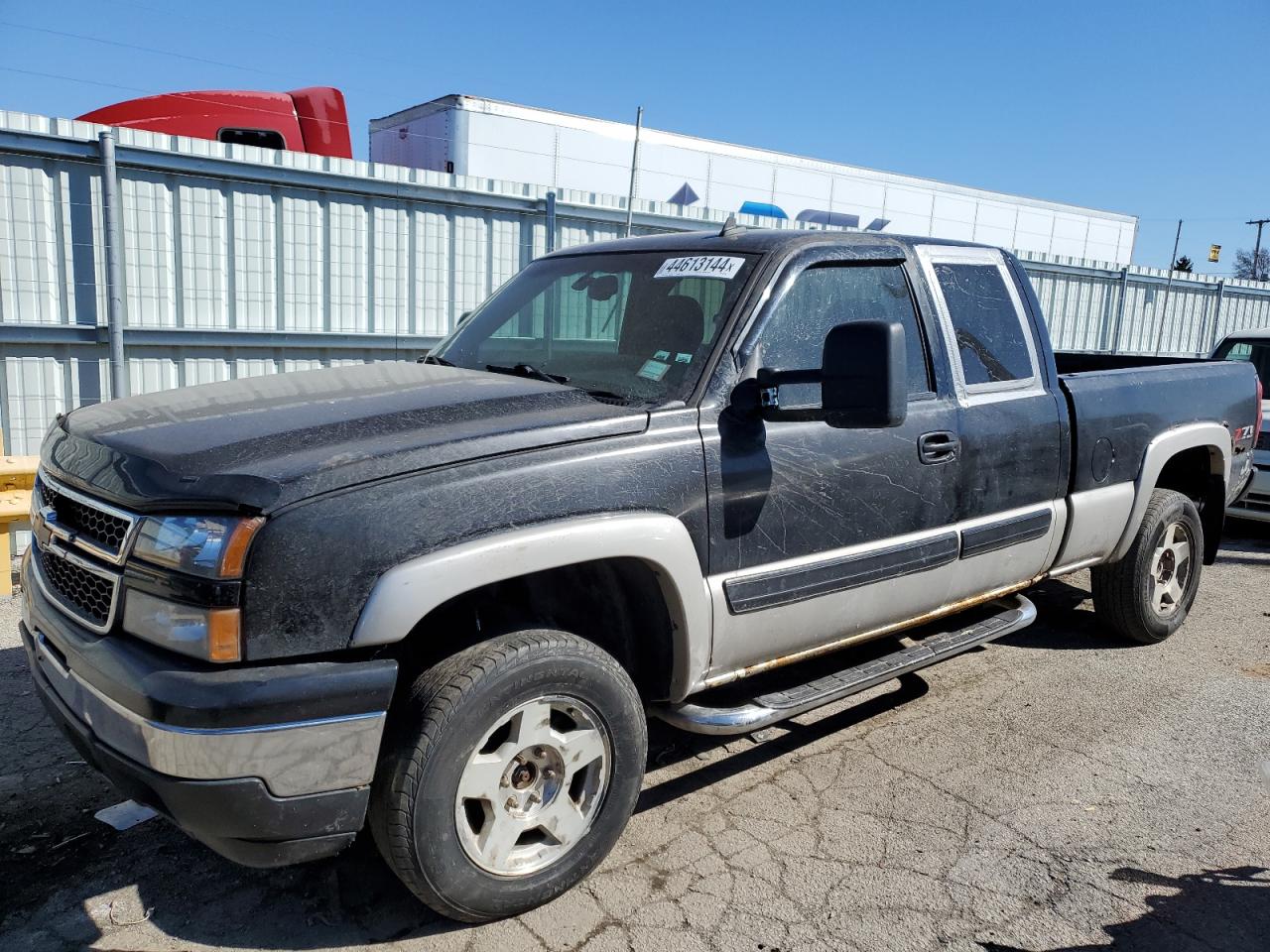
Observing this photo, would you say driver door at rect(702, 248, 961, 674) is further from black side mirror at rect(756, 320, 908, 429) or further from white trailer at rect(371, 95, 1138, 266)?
white trailer at rect(371, 95, 1138, 266)

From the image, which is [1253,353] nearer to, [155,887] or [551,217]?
[551,217]

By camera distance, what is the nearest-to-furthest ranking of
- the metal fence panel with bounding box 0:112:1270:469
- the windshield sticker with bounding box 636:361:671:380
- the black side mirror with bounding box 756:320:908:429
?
1. the black side mirror with bounding box 756:320:908:429
2. the windshield sticker with bounding box 636:361:671:380
3. the metal fence panel with bounding box 0:112:1270:469

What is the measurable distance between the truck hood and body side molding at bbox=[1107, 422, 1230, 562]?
3.07m

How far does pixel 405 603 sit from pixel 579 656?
0.56 m

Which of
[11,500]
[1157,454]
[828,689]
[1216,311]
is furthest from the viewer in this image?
[1216,311]

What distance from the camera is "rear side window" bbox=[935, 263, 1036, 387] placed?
4.07 meters

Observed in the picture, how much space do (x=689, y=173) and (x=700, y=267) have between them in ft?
44.1

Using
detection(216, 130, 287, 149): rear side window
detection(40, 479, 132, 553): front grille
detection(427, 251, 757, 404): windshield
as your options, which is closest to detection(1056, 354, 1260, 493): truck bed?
detection(427, 251, 757, 404): windshield

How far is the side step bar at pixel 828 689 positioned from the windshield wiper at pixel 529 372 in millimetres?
1160

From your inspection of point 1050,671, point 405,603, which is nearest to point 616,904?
point 405,603

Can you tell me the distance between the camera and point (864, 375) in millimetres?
2885

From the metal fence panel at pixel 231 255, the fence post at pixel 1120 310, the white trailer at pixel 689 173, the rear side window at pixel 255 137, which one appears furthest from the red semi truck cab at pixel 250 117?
the fence post at pixel 1120 310

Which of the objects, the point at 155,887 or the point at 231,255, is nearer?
the point at 155,887

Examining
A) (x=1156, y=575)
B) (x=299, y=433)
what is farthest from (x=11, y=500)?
(x=1156, y=575)
